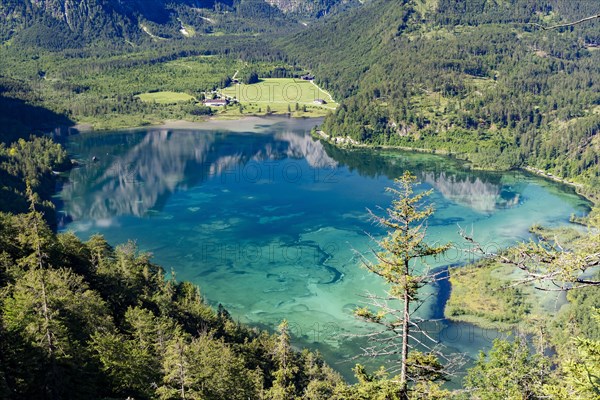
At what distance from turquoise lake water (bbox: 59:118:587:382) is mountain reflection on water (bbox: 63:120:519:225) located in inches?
13.0

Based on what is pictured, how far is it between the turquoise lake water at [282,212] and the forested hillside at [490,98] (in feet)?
33.4

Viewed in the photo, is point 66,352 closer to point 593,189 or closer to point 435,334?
point 435,334

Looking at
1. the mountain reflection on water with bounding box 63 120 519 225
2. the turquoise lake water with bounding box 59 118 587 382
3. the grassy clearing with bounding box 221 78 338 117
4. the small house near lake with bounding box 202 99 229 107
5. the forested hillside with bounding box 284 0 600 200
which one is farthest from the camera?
the small house near lake with bounding box 202 99 229 107

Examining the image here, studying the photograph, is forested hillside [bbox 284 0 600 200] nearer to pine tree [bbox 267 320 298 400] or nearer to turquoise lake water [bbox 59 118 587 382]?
turquoise lake water [bbox 59 118 587 382]

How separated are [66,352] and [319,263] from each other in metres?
43.6

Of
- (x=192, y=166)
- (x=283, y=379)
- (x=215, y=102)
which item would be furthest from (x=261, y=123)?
(x=283, y=379)

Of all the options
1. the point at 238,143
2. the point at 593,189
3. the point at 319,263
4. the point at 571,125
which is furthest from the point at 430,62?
the point at 319,263

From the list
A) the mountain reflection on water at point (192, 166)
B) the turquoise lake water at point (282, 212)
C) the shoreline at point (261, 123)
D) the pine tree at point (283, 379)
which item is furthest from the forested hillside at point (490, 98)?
the pine tree at point (283, 379)

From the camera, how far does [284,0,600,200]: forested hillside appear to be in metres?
122

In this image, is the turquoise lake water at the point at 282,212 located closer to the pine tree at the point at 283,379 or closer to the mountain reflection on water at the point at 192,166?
the mountain reflection on water at the point at 192,166

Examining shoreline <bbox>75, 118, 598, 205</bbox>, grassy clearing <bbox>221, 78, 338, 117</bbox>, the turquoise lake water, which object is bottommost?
the turquoise lake water

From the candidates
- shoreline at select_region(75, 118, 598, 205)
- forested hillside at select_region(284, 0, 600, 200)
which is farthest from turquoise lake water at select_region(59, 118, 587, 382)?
forested hillside at select_region(284, 0, 600, 200)

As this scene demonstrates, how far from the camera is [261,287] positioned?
59.8 meters

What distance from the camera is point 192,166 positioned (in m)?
112
